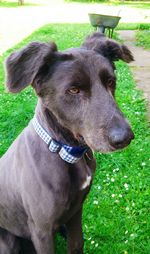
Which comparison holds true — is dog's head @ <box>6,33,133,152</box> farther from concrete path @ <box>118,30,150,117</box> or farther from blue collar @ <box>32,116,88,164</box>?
concrete path @ <box>118,30,150,117</box>

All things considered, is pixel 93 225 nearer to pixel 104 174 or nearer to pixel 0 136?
pixel 104 174

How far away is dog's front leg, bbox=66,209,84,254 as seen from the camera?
322cm

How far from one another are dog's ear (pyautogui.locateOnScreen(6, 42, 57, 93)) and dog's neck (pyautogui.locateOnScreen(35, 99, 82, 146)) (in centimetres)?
24

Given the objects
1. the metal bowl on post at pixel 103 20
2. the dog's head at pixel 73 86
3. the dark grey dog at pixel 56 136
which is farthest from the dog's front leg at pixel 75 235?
the metal bowl on post at pixel 103 20

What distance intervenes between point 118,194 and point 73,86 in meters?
1.91

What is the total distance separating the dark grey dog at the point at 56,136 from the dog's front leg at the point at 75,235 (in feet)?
0.24

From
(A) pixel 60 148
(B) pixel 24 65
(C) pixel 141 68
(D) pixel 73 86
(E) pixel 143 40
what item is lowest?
(E) pixel 143 40

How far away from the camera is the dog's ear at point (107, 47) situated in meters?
2.70

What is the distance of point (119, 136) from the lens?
2.29 meters

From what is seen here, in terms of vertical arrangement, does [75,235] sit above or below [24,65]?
below

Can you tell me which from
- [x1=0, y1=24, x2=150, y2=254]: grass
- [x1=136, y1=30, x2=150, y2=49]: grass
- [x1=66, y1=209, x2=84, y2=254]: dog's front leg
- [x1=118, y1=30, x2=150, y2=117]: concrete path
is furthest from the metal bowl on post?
[x1=66, y1=209, x2=84, y2=254]: dog's front leg

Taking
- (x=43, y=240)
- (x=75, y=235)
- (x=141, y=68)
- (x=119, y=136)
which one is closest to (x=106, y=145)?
(x=119, y=136)

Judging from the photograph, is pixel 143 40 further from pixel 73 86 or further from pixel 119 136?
pixel 119 136

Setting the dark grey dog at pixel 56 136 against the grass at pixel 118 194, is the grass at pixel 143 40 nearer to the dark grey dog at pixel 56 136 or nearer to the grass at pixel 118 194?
the grass at pixel 118 194
